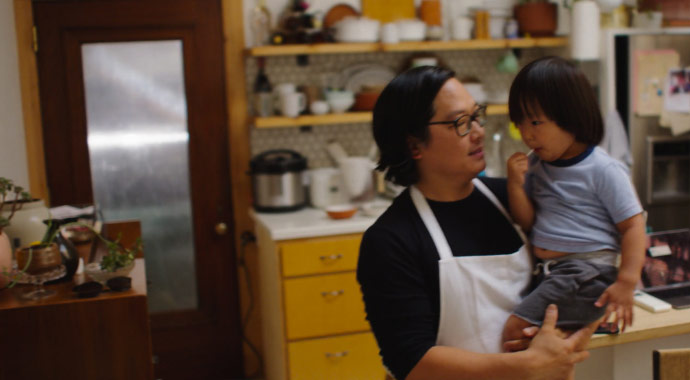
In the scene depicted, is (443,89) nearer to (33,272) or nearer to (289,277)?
(33,272)

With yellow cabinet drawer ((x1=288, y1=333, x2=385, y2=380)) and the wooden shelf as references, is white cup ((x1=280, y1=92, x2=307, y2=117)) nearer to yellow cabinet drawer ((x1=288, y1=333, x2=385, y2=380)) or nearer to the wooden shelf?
the wooden shelf

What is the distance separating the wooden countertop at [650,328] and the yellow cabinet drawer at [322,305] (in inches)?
60.0

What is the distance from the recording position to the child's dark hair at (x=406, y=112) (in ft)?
4.97

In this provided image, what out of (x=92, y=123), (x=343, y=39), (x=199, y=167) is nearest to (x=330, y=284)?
(x=199, y=167)

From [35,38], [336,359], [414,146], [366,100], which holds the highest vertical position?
[35,38]

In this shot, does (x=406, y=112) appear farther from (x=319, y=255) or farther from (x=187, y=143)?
(x=187, y=143)

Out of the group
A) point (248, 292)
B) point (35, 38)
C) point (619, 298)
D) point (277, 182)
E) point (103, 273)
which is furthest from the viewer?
point (248, 292)

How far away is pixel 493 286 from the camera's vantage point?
1538mm

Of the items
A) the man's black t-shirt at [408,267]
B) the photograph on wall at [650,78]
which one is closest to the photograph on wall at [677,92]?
the photograph on wall at [650,78]

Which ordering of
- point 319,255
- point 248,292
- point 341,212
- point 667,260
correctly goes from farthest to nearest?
point 248,292 → point 341,212 → point 319,255 → point 667,260

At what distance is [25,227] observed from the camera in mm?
2139

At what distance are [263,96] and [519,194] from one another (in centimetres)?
221

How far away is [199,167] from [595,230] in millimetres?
2556

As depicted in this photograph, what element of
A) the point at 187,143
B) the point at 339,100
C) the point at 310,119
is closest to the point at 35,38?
the point at 187,143
